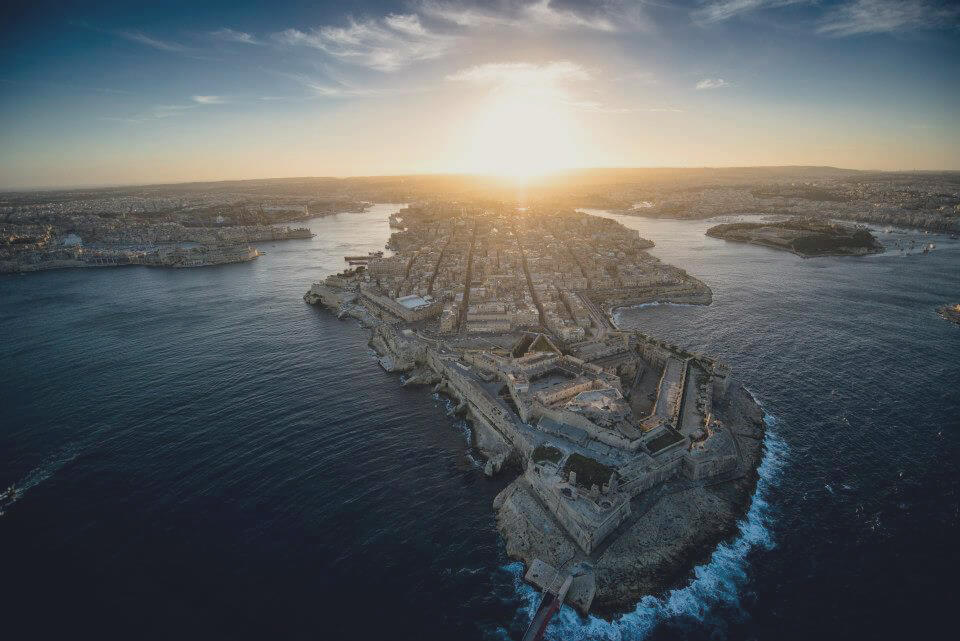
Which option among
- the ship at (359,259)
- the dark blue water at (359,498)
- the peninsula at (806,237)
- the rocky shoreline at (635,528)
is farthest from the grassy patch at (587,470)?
the peninsula at (806,237)

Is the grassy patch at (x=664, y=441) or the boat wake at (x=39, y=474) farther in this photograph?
the grassy patch at (x=664, y=441)

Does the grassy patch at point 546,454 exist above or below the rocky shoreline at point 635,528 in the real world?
above

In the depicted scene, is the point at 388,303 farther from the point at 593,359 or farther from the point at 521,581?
the point at 521,581

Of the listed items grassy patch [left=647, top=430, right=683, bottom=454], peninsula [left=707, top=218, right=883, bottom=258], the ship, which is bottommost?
grassy patch [left=647, top=430, right=683, bottom=454]

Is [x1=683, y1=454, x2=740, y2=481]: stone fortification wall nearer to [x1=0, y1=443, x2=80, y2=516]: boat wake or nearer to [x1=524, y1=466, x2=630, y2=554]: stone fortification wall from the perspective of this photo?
[x1=524, y1=466, x2=630, y2=554]: stone fortification wall

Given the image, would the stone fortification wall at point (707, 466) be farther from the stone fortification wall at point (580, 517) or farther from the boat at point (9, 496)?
the boat at point (9, 496)

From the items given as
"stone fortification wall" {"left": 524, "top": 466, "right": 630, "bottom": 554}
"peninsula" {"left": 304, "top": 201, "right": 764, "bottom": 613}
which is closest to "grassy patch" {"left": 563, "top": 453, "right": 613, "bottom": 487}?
"peninsula" {"left": 304, "top": 201, "right": 764, "bottom": 613}
